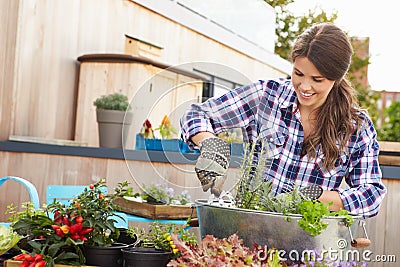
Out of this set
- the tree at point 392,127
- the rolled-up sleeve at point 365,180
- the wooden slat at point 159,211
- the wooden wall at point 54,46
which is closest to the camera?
the rolled-up sleeve at point 365,180

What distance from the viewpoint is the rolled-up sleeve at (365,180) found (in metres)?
1.70

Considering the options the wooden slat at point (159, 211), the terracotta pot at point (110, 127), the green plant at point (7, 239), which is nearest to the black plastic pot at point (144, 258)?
the green plant at point (7, 239)

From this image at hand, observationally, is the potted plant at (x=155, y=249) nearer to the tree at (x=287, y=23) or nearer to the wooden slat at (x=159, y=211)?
the wooden slat at (x=159, y=211)

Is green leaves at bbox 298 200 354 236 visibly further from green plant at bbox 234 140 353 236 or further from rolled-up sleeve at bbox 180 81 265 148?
rolled-up sleeve at bbox 180 81 265 148

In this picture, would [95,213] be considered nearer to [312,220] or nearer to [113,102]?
[312,220]

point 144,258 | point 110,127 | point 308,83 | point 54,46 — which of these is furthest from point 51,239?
point 54,46

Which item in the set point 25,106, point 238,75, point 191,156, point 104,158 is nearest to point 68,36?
point 25,106

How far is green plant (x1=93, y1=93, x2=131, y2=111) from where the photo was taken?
172 inches

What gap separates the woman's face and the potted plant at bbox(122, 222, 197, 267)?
19.4 inches

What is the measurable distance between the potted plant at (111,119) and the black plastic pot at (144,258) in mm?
2951

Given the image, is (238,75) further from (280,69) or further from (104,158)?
(280,69)

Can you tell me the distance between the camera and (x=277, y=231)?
52.4 inches

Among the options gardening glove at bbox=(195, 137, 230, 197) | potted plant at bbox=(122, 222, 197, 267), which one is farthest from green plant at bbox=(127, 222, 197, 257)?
gardening glove at bbox=(195, 137, 230, 197)

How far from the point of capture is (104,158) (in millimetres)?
3844
